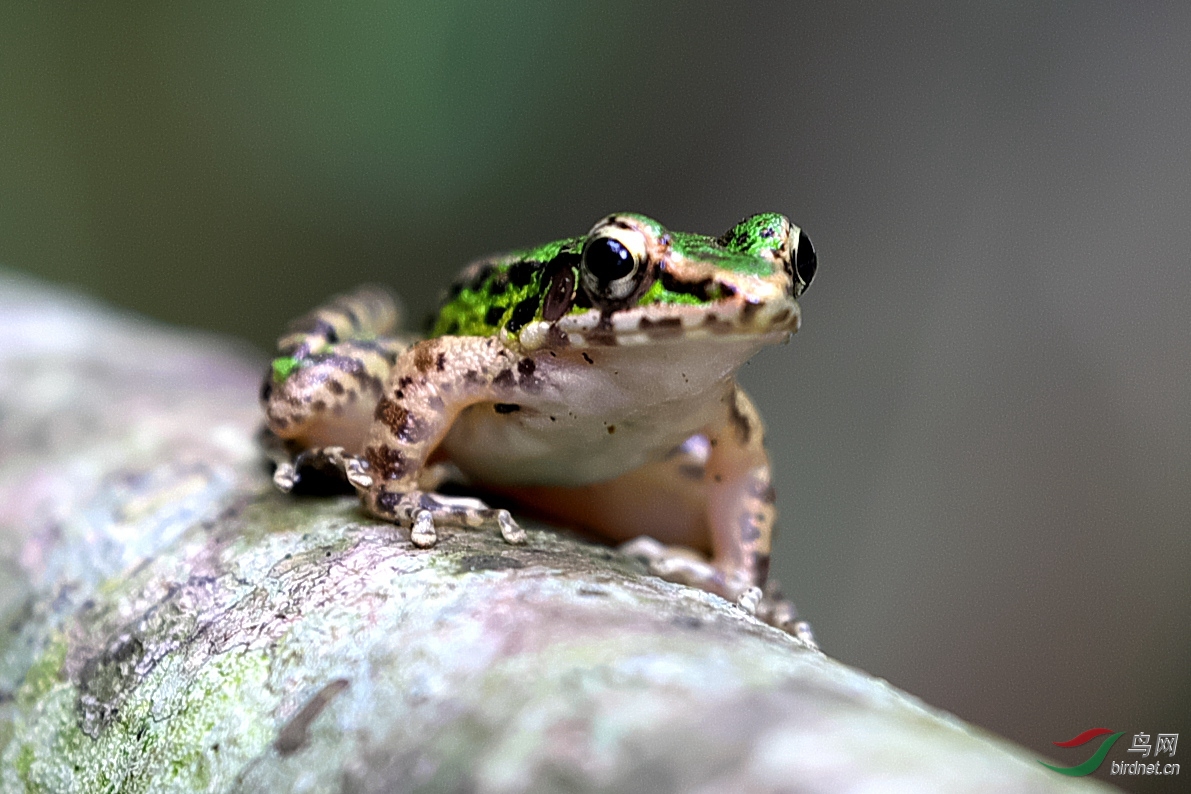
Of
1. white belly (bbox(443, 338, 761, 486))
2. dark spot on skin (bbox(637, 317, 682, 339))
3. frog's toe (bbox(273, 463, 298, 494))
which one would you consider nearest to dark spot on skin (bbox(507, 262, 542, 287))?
white belly (bbox(443, 338, 761, 486))

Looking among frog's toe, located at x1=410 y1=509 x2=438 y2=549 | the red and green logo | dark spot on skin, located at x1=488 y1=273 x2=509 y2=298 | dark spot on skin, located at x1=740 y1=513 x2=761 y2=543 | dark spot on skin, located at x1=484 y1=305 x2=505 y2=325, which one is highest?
dark spot on skin, located at x1=488 y1=273 x2=509 y2=298

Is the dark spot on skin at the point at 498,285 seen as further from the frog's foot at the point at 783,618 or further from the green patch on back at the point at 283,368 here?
the frog's foot at the point at 783,618

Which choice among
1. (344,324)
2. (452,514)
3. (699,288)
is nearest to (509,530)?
(452,514)

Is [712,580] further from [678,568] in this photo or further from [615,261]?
[615,261]

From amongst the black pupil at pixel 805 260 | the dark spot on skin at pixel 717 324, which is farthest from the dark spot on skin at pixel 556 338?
the black pupil at pixel 805 260

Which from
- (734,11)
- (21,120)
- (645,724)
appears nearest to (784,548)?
(734,11)

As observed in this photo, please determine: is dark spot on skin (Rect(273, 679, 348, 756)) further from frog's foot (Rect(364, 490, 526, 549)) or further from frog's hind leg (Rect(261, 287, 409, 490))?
frog's hind leg (Rect(261, 287, 409, 490))

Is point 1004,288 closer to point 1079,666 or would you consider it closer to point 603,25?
point 1079,666
